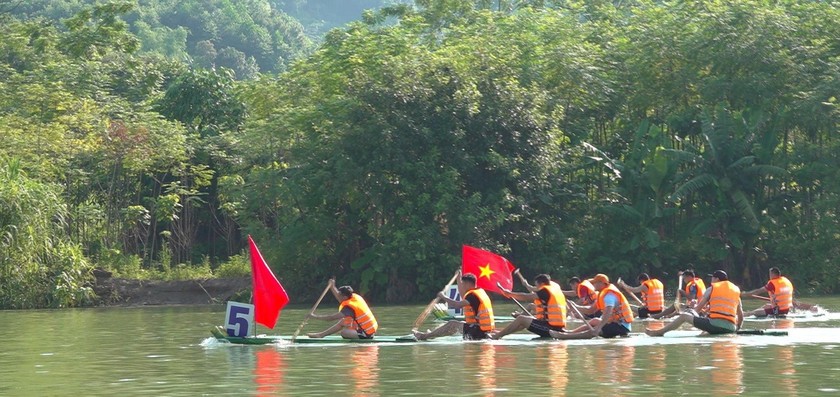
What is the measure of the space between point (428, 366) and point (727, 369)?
393cm

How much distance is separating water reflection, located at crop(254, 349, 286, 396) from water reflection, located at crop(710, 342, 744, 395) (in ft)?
16.2

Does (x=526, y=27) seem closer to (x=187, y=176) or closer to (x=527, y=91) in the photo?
(x=527, y=91)

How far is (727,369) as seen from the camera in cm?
1789

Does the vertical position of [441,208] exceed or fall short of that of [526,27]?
it falls short

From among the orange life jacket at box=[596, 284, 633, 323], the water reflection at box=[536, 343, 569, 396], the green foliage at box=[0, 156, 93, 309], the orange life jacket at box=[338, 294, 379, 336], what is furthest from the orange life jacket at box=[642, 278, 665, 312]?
the green foliage at box=[0, 156, 93, 309]

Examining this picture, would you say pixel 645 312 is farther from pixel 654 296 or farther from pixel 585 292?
pixel 585 292

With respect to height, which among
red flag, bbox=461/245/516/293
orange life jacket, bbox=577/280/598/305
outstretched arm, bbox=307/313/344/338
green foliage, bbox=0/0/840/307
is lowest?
outstretched arm, bbox=307/313/344/338

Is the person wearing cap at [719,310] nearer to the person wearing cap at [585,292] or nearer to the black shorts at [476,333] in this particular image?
the black shorts at [476,333]

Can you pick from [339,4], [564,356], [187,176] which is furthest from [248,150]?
[339,4]

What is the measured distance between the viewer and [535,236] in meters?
43.2

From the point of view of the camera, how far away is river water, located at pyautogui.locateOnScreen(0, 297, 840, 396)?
52.9 feet

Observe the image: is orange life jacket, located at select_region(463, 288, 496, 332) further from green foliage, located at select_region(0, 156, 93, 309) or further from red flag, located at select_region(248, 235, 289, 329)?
green foliage, located at select_region(0, 156, 93, 309)

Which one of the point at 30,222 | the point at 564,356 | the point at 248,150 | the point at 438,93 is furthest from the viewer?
the point at 248,150

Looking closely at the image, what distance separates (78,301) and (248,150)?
7.86 m
